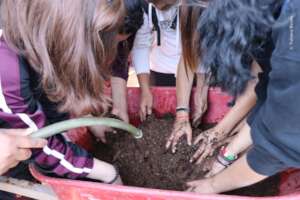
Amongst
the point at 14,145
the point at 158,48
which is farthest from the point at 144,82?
the point at 14,145

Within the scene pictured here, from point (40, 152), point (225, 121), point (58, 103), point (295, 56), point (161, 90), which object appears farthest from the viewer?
point (161, 90)

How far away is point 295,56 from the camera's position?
55 centimetres

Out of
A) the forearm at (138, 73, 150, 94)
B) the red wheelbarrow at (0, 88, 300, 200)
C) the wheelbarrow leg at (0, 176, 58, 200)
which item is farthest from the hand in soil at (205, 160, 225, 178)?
the wheelbarrow leg at (0, 176, 58, 200)

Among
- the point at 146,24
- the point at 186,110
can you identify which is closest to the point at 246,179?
the point at 186,110

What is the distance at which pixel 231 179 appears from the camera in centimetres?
88

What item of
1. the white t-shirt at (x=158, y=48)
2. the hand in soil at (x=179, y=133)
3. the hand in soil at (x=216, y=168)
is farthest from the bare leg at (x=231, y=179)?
the white t-shirt at (x=158, y=48)

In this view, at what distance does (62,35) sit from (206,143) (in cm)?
60

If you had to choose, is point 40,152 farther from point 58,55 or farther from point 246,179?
point 246,179

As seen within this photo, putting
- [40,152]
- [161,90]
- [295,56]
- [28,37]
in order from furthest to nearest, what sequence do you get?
[161,90] → [40,152] → [28,37] → [295,56]

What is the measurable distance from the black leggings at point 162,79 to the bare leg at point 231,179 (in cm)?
50

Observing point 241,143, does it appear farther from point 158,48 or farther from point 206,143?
point 158,48

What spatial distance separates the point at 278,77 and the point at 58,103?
0.54 metres

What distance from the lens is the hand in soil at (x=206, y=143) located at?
1.15 m

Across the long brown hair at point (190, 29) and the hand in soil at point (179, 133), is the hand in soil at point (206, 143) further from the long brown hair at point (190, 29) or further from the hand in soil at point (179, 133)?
the long brown hair at point (190, 29)
